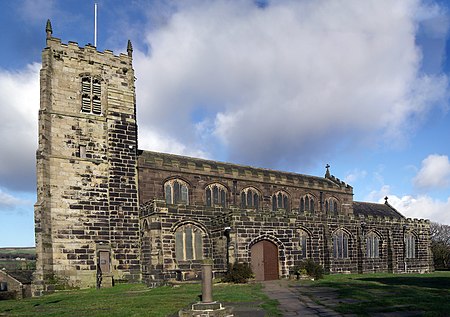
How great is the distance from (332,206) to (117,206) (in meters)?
23.2

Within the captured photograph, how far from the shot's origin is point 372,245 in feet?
130

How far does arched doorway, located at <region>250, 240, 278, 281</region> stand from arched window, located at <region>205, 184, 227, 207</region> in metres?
7.06

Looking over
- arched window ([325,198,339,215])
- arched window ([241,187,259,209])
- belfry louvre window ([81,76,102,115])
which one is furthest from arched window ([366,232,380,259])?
belfry louvre window ([81,76,102,115])

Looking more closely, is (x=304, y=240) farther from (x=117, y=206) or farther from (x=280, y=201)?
Answer: (x=117, y=206)

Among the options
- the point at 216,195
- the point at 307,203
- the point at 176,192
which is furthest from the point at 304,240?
the point at 176,192

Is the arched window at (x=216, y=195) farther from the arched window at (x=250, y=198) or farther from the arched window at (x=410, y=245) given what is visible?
the arched window at (x=410, y=245)

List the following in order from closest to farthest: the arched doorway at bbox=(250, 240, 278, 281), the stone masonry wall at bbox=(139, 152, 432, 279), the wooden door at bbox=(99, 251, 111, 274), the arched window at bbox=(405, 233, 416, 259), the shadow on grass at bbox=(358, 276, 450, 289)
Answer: the shadow on grass at bbox=(358, 276, 450, 289) < the stone masonry wall at bbox=(139, 152, 432, 279) < the wooden door at bbox=(99, 251, 111, 274) < the arched doorway at bbox=(250, 240, 278, 281) < the arched window at bbox=(405, 233, 416, 259)

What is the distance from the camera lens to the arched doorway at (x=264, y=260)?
89.8ft

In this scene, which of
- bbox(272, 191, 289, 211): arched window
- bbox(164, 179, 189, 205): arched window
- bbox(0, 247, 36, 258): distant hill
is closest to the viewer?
bbox(164, 179, 189, 205): arched window

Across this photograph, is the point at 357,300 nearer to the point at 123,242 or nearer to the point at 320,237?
the point at 123,242

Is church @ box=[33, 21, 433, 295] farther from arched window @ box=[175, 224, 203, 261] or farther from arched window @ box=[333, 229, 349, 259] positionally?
arched window @ box=[333, 229, 349, 259]

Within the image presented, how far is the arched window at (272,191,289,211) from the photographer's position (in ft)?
123

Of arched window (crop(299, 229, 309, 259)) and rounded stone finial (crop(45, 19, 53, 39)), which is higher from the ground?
rounded stone finial (crop(45, 19, 53, 39))

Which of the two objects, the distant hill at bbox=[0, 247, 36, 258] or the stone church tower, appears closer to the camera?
the stone church tower
